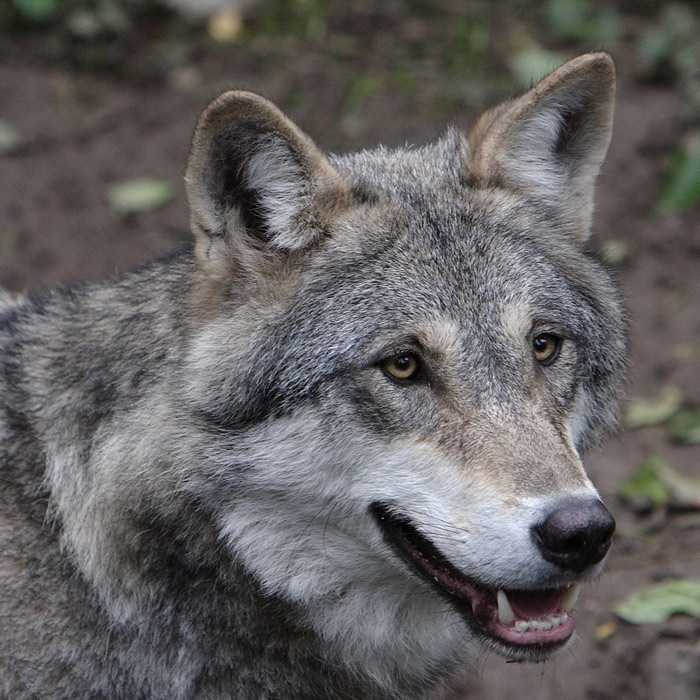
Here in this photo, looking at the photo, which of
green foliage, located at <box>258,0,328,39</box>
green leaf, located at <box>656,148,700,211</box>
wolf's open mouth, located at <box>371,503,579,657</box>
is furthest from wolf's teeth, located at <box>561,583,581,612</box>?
green foliage, located at <box>258,0,328,39</box>

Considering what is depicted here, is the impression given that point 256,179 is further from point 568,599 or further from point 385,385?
point 568,599

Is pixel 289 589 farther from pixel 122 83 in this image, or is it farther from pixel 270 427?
pixel 122 83

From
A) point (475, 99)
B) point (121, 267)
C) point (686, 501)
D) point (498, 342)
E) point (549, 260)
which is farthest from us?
point (475, 99)

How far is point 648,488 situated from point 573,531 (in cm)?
306

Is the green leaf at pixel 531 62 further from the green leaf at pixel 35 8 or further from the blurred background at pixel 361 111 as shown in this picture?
the green leaf at pixel 35 8

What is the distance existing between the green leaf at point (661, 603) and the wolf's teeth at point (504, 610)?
5.96 feet

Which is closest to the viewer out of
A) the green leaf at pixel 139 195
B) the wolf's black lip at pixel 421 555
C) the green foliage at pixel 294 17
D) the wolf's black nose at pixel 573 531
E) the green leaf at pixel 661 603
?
the wolf's black nose at pixel 573 531

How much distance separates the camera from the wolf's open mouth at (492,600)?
3332mm

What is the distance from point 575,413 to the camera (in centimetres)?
387

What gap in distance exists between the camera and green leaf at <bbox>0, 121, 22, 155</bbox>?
350 inches

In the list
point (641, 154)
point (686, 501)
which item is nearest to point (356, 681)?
point (686, 501)

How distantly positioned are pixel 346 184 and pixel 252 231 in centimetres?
41

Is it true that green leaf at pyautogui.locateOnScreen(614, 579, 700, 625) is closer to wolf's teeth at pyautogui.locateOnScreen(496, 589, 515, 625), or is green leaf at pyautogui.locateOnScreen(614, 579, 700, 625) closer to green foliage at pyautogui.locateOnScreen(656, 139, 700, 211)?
wolf's teeth at pyautogui.locateOnScreen(496, 589, 515, 625)

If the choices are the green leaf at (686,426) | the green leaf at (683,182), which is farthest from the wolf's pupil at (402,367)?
the green leaf at (683,182)
